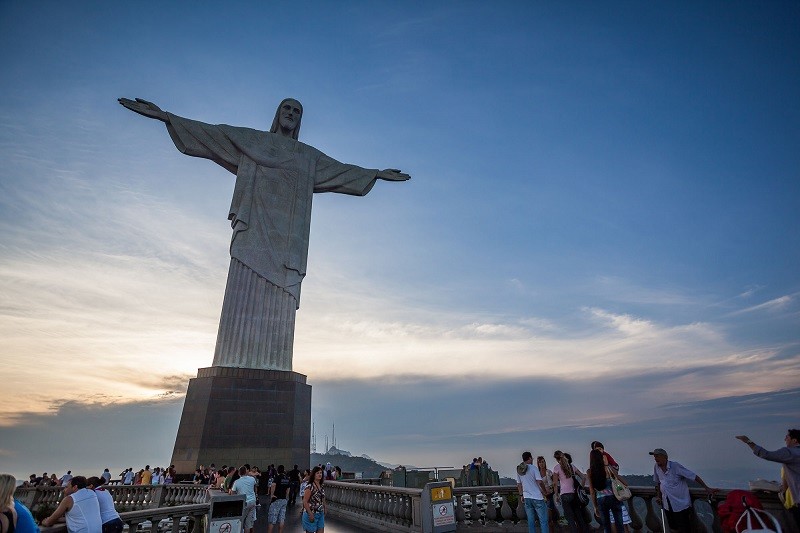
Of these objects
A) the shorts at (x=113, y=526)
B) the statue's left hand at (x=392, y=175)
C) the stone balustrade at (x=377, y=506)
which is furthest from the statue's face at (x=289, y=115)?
the shorts at (x=113, y=526)

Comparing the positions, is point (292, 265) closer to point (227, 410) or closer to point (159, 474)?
point (227, 410)

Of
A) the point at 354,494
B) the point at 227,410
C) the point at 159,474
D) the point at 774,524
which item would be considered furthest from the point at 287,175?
the point at 774,524

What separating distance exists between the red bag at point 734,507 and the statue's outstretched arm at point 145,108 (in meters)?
26.6

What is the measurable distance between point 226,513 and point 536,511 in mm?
5798

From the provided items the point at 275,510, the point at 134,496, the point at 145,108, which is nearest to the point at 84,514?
the point at 275,510

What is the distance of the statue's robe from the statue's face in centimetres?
88

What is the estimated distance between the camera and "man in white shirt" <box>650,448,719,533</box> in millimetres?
6430

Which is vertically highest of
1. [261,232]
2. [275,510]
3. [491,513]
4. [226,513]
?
[261,232]

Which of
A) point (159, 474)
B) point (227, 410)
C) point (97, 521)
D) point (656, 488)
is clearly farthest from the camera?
point (227, 410)

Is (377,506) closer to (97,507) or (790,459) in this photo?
(97,507)

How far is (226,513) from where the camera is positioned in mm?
7797

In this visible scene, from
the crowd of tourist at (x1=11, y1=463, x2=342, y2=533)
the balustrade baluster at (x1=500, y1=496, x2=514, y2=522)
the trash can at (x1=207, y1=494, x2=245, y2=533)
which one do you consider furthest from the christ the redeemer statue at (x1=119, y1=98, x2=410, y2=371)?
the balustrade baluster at (x1=500, y1=496, x2=514, y2=522)

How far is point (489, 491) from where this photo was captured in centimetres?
1012

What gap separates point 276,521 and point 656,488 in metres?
8.26
